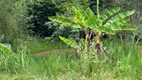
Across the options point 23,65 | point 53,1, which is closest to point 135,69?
point 23,65

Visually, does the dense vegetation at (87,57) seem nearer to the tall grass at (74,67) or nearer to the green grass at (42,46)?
the tall grass at (74,67)

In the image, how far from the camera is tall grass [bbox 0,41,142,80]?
641 centimetres

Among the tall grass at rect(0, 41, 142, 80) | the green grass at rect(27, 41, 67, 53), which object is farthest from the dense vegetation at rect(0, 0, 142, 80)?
the green grass at rect(27, 41, 67, 53)

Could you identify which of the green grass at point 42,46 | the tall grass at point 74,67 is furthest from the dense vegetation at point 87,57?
the green grass at point 42,46

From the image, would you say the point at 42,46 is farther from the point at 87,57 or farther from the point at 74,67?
the point at 87,57

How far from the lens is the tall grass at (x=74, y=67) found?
6414mm

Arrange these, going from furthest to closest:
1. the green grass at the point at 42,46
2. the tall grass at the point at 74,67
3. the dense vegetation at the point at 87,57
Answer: the green grass at the point at 42,46 < the dense vegetation at the point at 87,57 < the tall grass at the point at 74,67

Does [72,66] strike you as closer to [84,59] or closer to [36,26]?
[84,59]

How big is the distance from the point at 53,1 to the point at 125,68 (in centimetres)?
1060

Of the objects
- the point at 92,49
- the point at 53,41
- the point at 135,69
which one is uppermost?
the point at 92,49

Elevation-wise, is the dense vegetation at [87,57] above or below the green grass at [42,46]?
above

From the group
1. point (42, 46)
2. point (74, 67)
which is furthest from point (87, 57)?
point (42, 46)

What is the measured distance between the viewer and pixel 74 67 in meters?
7.00

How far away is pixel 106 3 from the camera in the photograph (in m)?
16.1
